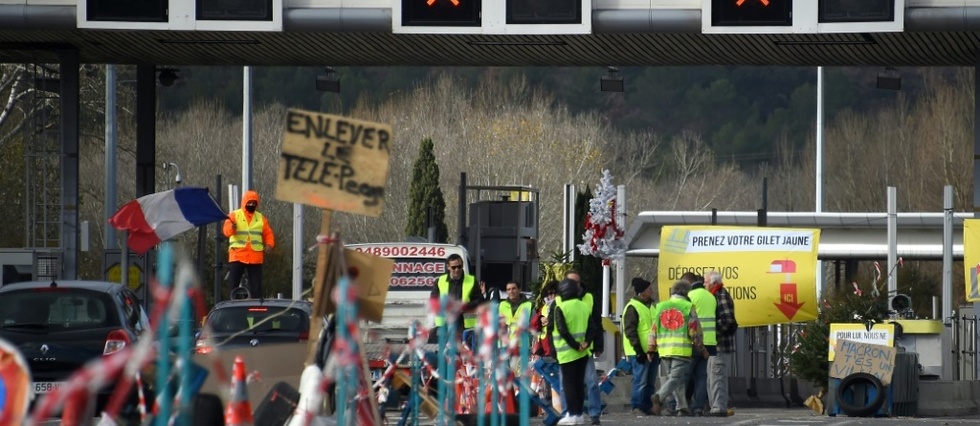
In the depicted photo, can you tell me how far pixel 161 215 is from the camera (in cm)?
2470

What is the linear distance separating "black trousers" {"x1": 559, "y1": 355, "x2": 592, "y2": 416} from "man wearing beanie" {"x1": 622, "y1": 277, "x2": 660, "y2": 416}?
2566 millimetres

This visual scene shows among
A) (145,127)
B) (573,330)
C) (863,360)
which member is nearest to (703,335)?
(863,360)

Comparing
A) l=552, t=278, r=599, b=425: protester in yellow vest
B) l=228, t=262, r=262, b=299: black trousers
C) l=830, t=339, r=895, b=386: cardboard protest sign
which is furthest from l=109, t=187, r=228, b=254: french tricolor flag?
l=830, t=339, r=895, b=386: cardboard protest sign

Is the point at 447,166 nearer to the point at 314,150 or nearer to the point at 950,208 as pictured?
the point at 950,208

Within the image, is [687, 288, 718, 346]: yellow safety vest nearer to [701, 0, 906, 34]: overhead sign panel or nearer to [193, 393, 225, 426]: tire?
[701, 0, 906, 34]: overhead sign panel

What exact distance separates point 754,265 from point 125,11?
9.18m

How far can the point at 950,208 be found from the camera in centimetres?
3012

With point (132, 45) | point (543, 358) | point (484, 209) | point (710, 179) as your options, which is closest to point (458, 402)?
point (543, 358)

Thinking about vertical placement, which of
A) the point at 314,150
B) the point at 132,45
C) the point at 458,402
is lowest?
the point at 458,402

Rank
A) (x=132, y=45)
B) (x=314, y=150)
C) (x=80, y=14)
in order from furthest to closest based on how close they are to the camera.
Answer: (x=132, y=45) < (x=80, y=14) < (x=314, y=150)

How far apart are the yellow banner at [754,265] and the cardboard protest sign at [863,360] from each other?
372 centimetres

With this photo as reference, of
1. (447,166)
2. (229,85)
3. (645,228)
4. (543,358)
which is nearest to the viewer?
(543,358)

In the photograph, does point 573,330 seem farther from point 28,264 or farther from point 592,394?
point 28,264

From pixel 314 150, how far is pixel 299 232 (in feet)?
137
